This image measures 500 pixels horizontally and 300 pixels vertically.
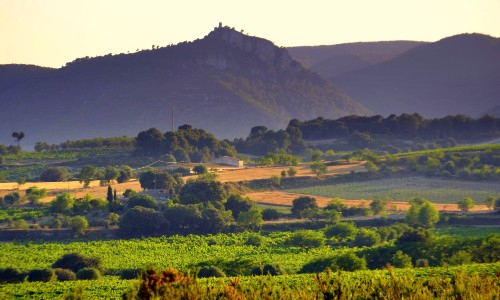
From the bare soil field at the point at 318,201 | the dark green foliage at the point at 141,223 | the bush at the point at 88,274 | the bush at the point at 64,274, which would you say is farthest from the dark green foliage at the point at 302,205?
the bush at the point at 64,274

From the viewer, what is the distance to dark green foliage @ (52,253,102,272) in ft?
156

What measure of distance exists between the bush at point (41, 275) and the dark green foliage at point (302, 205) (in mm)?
30570

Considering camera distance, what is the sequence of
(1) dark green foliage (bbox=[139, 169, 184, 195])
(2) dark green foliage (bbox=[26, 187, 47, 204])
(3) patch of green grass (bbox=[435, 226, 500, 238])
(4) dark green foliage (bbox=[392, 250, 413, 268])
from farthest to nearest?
(1) dark green foliage (bbox=[139, 169, 184, 195]) → (2) dark green foliage (bbox=[26, 187, 47, 204]) → (3) patch of green grass (bbox=[435, 226, 500, 238]) → (4) dark green foliage (bbox=[392, 250, 413, 268])

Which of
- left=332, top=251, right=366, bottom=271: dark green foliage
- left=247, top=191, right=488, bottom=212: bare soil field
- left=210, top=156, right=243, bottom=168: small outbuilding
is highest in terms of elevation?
left=210, top=156, right=243, bottom=168: small outbuilding

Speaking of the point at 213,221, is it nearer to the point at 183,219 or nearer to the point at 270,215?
the point at 183,219

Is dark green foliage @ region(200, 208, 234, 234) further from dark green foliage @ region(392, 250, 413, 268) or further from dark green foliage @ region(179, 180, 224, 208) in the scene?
dark green foliage @ region(392, 250, 413, 268)

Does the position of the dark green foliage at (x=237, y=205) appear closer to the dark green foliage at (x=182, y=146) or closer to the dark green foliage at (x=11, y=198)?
the dark green foliage at (x=11, y=198)

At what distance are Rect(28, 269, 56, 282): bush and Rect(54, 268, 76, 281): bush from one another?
0.80 meters

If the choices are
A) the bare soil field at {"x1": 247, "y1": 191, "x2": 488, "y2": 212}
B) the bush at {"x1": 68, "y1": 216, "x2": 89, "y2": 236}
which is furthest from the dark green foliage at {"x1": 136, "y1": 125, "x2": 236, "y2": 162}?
the bush at {"x1": 68, "y1": 216, "x2": 89, "y2": 236}

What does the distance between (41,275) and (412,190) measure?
5191cm

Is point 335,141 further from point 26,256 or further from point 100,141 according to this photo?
point 26,256

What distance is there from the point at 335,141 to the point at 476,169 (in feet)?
146

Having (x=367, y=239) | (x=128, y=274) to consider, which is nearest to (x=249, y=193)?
(x=367, y=239)

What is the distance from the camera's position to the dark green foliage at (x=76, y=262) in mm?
47522
